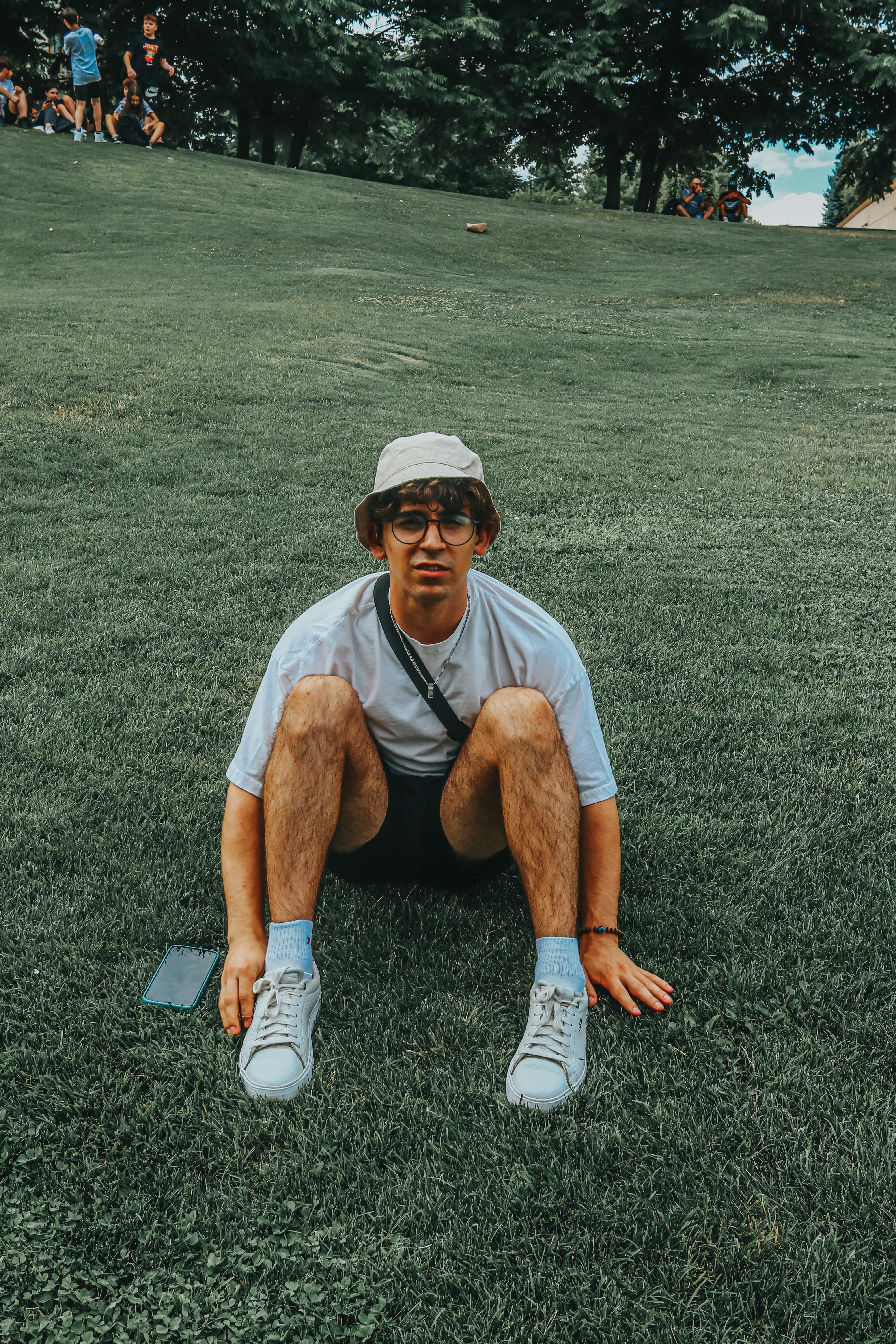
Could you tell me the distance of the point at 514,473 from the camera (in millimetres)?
7262

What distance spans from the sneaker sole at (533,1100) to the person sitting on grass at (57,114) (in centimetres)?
2579

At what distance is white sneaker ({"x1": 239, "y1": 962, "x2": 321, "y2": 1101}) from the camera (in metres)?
2.11

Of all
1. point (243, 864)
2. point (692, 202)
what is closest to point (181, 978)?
point (243, 864)

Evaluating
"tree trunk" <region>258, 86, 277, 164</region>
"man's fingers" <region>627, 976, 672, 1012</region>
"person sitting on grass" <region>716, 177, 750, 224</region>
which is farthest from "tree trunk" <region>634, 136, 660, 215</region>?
"man's fingers" <region>627, 976, 672, 1012</region>

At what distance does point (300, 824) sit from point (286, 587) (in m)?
2.91

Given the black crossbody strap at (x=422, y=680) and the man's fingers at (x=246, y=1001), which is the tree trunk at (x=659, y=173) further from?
the man's fingers at (x=246, y=1001)

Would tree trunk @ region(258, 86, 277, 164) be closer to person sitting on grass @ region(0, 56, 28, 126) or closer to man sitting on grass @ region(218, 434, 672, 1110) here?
person sitting on grass @ region(0, 56, 28, 126)

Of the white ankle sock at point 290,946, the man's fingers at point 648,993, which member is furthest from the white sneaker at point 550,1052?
the white ankle sock at point 290,946

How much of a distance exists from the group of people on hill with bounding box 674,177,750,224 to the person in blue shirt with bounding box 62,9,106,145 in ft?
53.6

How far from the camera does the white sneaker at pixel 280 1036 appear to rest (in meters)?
2.11

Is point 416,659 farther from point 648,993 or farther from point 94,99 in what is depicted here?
point 94,99

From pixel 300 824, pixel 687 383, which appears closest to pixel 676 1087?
pixel 300 824

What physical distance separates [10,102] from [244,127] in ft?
30.3

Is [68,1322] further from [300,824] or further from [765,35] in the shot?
[765,35]
